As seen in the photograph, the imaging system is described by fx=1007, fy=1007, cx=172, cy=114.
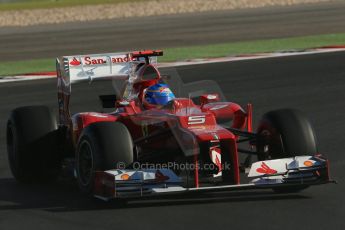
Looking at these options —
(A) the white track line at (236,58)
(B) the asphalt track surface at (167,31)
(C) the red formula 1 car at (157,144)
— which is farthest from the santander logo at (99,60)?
(B) the asphalt track surface at (167,31)

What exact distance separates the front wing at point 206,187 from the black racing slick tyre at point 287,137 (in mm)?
292

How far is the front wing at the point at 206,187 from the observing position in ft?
30.2

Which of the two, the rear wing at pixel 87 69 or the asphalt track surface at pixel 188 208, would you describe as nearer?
the asphalt track surface at pixel 188 208

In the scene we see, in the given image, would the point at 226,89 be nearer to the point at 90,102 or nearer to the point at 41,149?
the point at 90,102

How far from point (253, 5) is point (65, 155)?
3787 centimetres

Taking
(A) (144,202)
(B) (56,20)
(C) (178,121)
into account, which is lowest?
Answer: (A) (144,202)

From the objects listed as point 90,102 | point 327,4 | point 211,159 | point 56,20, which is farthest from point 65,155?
point 327,4

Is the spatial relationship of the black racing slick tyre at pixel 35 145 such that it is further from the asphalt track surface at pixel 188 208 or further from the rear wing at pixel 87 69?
the rear wing at pixel 87 69

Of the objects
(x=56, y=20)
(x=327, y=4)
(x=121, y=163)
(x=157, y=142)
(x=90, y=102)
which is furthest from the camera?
(x=327, y=4)

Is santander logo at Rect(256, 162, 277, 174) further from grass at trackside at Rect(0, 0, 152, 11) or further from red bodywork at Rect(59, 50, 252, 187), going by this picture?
grass at trackside at Rect(0, 0, 152, 11)

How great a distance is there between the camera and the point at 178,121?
9734 millimetres

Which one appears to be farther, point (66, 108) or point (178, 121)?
point (66, 108)

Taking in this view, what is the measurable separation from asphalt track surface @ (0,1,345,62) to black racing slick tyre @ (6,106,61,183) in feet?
52.6

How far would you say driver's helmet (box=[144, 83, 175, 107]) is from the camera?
35.0 ft
